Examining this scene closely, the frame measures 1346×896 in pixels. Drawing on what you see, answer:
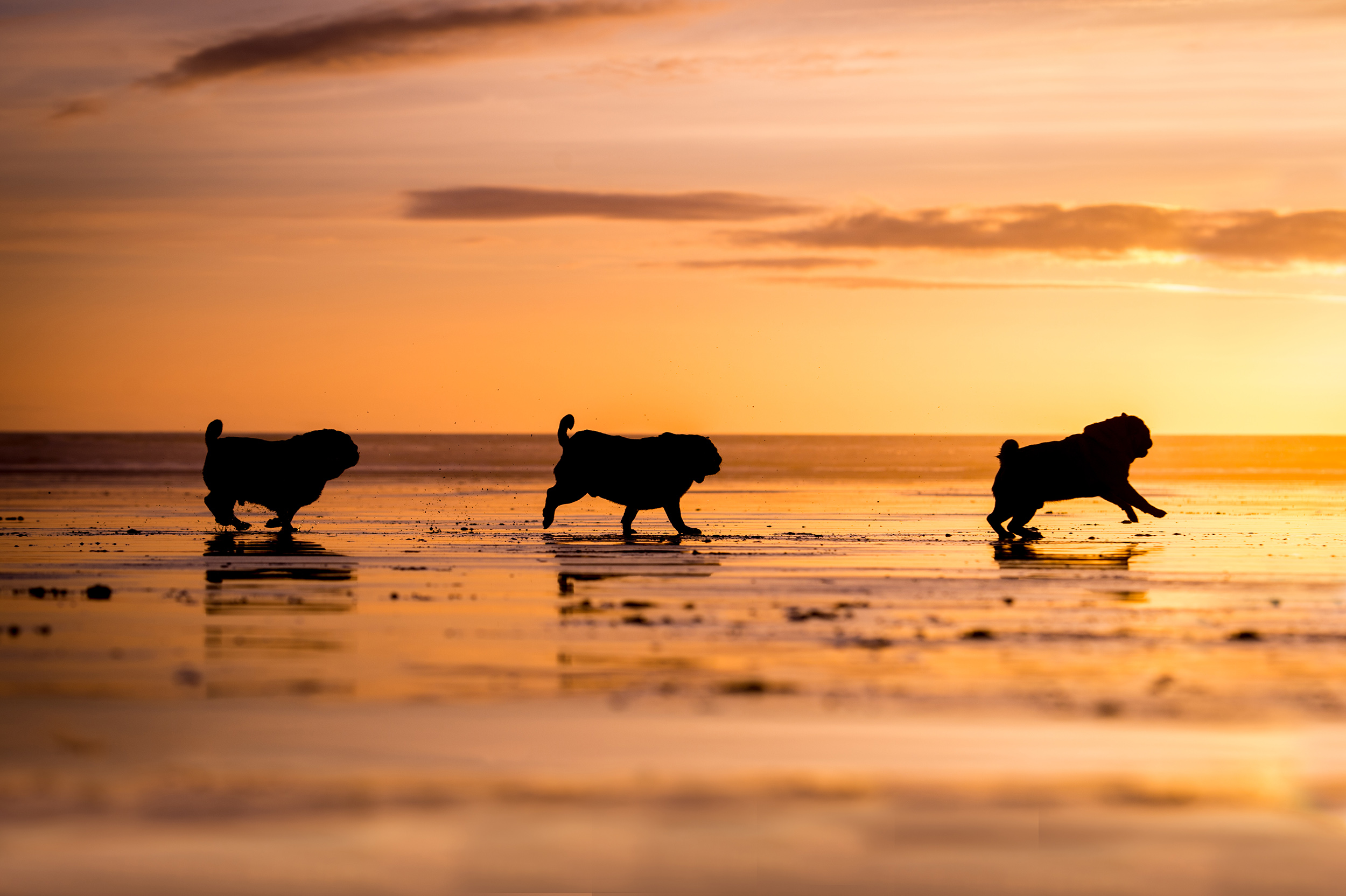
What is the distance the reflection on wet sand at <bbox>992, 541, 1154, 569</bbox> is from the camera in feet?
58.1

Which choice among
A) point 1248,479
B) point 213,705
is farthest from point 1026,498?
point 1248,479

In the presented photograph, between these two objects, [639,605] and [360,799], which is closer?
[360,799]

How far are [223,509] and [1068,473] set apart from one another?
1397 cm

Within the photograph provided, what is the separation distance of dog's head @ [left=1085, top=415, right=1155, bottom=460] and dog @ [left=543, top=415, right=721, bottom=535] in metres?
6.37

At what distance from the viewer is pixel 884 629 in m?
11.7

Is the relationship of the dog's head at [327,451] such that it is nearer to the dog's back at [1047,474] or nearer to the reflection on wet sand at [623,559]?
the reflection on wet sand at [623,559]

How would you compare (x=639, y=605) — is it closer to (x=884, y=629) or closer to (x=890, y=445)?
(x=884, y=629)

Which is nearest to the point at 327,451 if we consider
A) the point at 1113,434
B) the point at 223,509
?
the point at 223,509

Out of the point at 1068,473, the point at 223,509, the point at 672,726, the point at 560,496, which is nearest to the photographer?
the point at 672,726

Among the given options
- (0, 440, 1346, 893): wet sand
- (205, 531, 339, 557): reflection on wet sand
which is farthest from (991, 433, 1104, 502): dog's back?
(205, 531, 339, 557): reflection on wet sand

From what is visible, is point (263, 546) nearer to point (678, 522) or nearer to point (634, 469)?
point (634, 469)

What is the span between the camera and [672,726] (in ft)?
25.4

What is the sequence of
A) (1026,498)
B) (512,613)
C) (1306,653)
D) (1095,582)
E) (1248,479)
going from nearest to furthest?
(1306,653)
(512,613)
(1095,582)
(1026,498)
(1248,479)

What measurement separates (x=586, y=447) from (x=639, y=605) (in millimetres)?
11202
